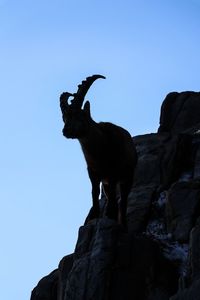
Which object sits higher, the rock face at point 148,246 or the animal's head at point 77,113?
the animal's head at point 77,113

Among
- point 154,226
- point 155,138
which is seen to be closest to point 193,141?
point 155,138

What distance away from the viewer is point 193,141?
99.6 feet

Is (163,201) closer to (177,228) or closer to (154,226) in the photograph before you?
(154,226)

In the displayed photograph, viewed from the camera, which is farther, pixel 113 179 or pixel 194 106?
pixel 194 106

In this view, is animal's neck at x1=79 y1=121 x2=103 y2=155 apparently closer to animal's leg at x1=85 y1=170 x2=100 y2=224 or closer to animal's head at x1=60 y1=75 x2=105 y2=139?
animal's head at x1=60 y1=75 x2=105 y2=139

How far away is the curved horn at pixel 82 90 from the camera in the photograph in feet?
71.2

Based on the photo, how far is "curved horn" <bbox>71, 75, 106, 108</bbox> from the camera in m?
21.7

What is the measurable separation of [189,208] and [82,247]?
162 inches

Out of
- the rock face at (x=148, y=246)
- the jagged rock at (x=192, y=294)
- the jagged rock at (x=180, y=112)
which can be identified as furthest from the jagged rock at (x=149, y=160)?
the jagged rock at (x=192, y=294)

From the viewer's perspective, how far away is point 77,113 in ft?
69.7

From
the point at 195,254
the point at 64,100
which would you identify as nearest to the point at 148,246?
the point at 195,254

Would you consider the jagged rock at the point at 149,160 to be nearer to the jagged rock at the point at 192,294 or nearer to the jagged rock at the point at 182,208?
the jagged rock at the point at 182,208

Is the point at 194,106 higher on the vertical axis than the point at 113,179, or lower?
higher

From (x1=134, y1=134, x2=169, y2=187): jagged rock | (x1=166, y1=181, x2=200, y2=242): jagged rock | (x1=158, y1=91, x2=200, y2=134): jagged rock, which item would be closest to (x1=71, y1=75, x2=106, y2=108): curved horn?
(x1=166, y1=181, x2=200, y2=242): jagged rock
